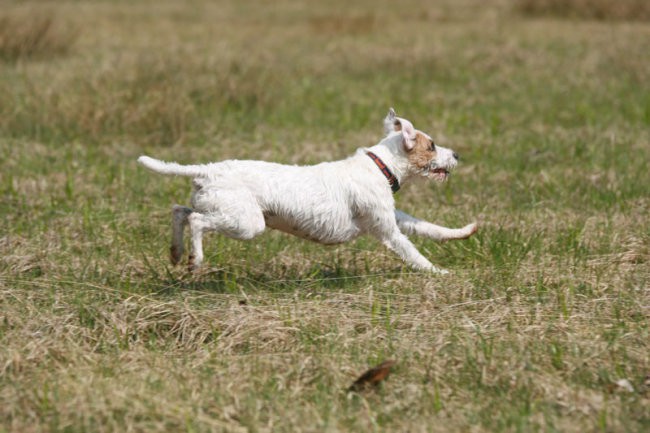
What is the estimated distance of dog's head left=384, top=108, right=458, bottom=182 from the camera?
588 cm

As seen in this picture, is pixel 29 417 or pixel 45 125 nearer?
pixel 29 417

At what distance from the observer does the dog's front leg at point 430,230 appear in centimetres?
604

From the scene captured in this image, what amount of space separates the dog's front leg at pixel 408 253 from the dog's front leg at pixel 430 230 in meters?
0.22

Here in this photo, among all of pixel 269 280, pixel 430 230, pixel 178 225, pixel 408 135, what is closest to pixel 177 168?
pixel 178 225

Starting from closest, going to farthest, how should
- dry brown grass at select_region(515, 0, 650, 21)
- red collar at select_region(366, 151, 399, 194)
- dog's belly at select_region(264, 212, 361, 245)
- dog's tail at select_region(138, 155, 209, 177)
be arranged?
1. dog's tail at select_region(138, 155, 209, 177)
2. dog's belly at select_region(264, 212, 361, 245)
3. red collar at select_region(366, 151, 399, 194)
4. dry brown grass at select_region(515, 0, 650, 21)

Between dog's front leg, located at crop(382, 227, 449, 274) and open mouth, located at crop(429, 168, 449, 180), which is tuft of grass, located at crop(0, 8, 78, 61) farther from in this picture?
dog's front leg, located at crop(382, 227, 449, 274)

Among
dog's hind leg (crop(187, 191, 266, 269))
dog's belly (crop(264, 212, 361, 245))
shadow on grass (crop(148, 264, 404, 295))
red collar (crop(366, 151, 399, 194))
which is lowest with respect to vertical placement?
shadow on grass (crop(148, 264, 404, 295))

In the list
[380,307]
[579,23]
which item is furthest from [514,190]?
[579,23]

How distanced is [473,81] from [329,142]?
3621 millimetres

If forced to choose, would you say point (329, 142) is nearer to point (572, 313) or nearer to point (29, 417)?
point (572, 313)

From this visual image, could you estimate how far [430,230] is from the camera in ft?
19.9

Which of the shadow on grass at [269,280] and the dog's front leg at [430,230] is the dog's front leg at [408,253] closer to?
the shadow on grass at [269,280]

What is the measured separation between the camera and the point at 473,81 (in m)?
12.8

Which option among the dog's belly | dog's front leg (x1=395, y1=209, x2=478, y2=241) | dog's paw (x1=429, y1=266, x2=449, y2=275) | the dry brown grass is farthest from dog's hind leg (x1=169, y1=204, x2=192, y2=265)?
the dry brown grass
